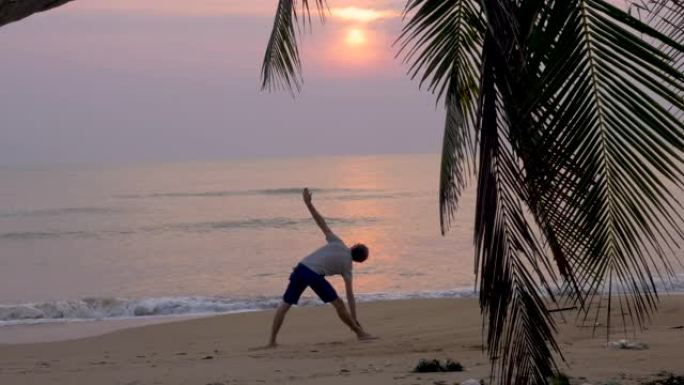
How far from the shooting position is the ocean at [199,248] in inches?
661

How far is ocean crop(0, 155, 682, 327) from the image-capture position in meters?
16.8

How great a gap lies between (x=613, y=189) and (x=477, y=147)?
0.50m

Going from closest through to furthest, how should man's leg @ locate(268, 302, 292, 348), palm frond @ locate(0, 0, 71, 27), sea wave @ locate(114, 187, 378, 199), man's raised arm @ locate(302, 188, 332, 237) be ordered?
palm frond @ locate(0, 0, 71, 27)
man's raised arm @ locate(302, 188, 332, 237)
man's leg @ locate(268, 302, 292, 348)
sea wave @ locate(114, 187, 378, 199)

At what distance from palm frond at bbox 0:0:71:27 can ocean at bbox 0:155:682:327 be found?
434 inches

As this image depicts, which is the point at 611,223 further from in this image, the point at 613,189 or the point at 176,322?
the point at 176,322

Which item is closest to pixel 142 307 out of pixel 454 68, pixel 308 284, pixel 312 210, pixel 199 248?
pixel 308 284

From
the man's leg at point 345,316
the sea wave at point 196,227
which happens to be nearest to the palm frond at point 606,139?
the man's leg at point 345,316

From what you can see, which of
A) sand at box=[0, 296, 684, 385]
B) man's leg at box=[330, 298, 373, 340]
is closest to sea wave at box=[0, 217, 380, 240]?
sand at box=[0, 296, 684, 385]

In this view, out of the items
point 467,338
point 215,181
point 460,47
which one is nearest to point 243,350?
point 467,338

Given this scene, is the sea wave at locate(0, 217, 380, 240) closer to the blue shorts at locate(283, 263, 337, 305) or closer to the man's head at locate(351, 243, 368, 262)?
the blue shorts at locate(283, 263, 337, 305)

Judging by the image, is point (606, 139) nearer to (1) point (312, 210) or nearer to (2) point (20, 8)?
(2) point (20, 8)

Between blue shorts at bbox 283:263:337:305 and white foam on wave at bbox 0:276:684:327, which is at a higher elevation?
blue shorts at bbox 283:263:337:305

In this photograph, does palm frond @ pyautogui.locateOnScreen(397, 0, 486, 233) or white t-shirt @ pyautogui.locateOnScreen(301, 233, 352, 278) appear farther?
white t-shirt @ pyautogui.locateOnScreen(301, 233, 352, 278)

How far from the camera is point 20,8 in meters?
4.06
